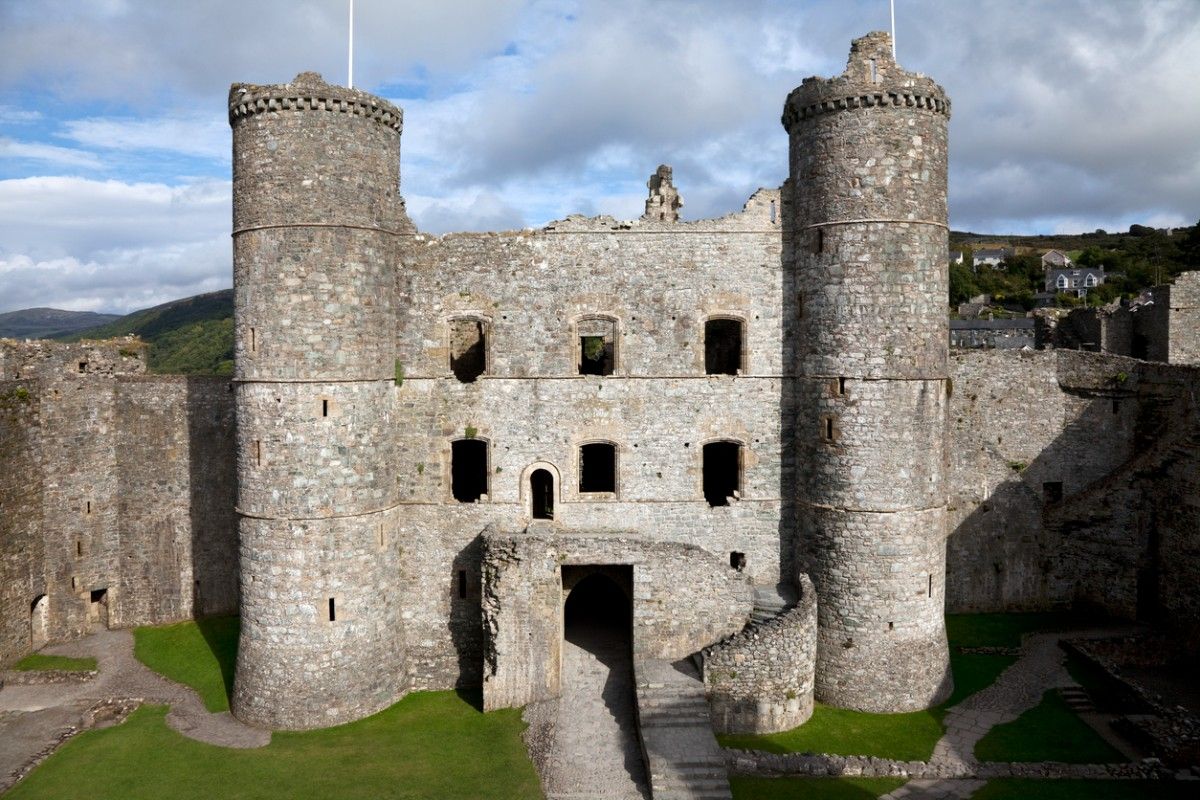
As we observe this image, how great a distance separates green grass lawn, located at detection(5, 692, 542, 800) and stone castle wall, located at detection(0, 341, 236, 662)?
6.06m

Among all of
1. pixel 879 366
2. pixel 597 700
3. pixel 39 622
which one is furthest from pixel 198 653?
pixel 879 366

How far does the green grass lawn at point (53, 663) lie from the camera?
19.9 metres

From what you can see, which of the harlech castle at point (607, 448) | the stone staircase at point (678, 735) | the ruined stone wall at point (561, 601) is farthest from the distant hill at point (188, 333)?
the stone staircase at point (678, 735)

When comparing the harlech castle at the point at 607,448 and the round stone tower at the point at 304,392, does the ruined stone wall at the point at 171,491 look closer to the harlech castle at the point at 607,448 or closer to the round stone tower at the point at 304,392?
the harlech castle at the point at 607,448

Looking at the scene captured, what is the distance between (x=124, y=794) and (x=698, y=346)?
1462cm

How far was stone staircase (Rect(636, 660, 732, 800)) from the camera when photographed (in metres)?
13.5

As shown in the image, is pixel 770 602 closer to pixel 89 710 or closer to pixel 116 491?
pixel 89 710

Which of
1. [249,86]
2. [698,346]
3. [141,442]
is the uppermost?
[249,86]

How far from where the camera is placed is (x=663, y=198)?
21656 mm

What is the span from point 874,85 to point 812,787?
1396cm

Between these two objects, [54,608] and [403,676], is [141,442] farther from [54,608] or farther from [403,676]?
[403,676]

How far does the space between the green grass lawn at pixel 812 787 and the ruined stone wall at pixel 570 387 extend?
516 centimetres

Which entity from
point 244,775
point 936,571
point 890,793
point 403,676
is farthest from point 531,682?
point 936,571

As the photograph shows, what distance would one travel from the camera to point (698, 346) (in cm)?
1850
